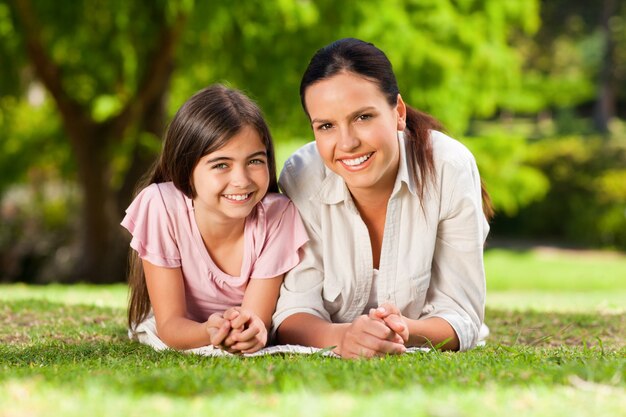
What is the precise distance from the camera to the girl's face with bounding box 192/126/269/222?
14.3 feet

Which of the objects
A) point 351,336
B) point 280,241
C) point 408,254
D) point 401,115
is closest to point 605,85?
point 401,115

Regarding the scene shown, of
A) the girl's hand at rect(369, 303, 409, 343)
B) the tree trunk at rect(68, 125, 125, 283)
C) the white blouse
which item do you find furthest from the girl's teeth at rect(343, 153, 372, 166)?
the tree trunk at rect(68, 125, 125, 283)

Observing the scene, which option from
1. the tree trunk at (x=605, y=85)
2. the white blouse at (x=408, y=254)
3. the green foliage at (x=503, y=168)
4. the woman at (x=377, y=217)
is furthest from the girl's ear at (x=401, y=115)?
the tree trunk at (x=605, y=85)

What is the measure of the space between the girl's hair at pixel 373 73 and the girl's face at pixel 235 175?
1.19 ft

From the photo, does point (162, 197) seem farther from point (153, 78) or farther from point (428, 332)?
point (153, 78)

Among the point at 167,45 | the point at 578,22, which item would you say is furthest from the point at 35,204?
the point at 578,22

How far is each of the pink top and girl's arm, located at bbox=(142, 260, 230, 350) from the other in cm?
6

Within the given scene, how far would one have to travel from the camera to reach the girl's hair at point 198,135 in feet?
14.4

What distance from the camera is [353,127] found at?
417 centimetres

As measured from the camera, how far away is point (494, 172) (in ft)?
48.6

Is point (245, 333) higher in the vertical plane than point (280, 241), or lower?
lower

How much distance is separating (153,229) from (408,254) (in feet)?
4.31

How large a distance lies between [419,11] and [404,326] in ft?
31.6

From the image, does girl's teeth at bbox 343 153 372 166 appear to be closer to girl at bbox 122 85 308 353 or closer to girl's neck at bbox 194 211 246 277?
girl at bbox 122 85 308 353
